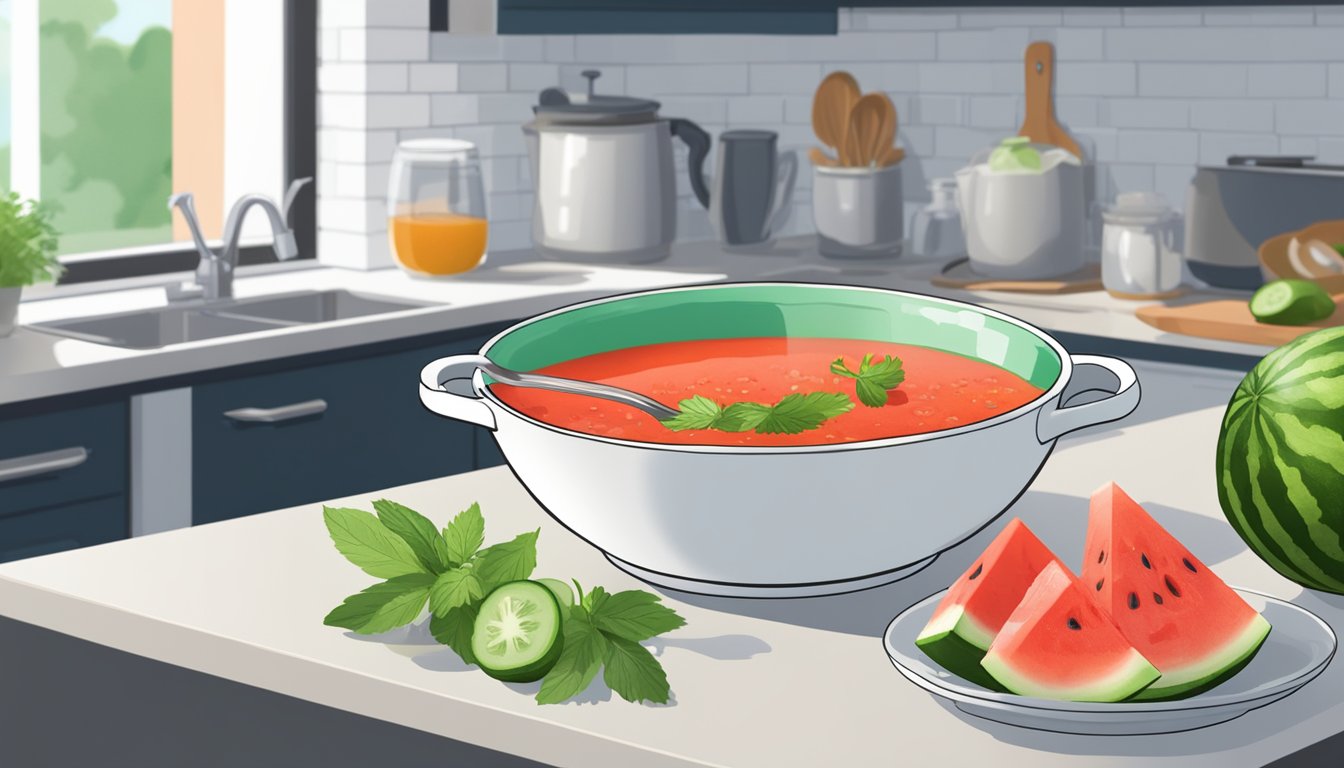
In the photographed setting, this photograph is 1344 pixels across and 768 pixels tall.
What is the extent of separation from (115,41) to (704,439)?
9.08 feet

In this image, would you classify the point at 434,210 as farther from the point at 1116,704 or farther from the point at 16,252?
the point at 1116,704

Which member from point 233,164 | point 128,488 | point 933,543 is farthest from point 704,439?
point 233,164

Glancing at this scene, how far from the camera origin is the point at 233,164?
12.8 ft

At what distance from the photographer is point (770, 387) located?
130cm

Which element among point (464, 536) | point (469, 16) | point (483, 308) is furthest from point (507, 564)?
point (469, 16)

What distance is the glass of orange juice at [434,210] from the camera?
12.2 ft

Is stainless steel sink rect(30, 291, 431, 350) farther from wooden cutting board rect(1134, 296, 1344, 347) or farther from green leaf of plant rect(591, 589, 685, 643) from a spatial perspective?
green leaf of plant rect(591, 589, 685, 643)

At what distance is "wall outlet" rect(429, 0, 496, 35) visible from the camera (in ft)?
12.6

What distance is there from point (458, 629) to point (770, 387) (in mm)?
327

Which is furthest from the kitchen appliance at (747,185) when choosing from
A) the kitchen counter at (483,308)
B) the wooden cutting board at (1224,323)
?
the wooden cutting board at (1224,323)

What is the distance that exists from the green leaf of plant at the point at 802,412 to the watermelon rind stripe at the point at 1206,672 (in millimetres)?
271

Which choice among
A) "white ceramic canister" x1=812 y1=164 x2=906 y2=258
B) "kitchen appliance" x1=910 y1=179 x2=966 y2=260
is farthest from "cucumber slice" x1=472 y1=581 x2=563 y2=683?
"kitchen appliance" x1=910 y1=179 x2=966 y2=260

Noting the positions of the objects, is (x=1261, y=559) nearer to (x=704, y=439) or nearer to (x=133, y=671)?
(x=704, y=439)

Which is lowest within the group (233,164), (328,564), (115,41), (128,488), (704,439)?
(128,488)
